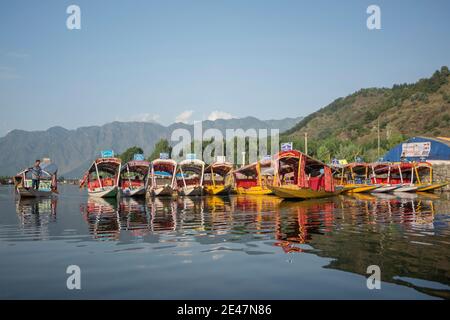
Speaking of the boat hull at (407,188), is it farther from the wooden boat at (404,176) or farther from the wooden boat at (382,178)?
the wooden boat at (382,178)

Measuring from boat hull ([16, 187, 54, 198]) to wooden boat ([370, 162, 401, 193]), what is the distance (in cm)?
4598

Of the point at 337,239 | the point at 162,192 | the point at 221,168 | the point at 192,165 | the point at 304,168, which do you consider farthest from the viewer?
the point at 221,168

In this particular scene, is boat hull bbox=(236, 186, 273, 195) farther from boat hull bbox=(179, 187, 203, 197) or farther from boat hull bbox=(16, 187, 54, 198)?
boat hull bbox=(16, 187, 54, 198)

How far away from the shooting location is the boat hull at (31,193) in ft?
162

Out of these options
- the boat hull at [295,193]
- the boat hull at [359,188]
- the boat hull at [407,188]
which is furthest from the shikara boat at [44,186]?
the boat hull at [407,188]

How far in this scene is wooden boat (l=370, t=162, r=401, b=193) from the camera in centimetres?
5864

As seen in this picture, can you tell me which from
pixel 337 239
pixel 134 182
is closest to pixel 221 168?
pixel 134 182

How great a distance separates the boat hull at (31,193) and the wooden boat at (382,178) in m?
46.0

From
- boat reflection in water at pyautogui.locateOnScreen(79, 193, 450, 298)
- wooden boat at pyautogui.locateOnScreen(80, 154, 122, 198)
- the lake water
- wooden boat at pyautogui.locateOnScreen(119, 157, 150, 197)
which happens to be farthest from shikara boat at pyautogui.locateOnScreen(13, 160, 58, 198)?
the lake water

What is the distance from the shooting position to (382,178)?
7100 cm

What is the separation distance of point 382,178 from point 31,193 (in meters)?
56.2

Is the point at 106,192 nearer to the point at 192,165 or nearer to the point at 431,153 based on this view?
the point at 192,165
